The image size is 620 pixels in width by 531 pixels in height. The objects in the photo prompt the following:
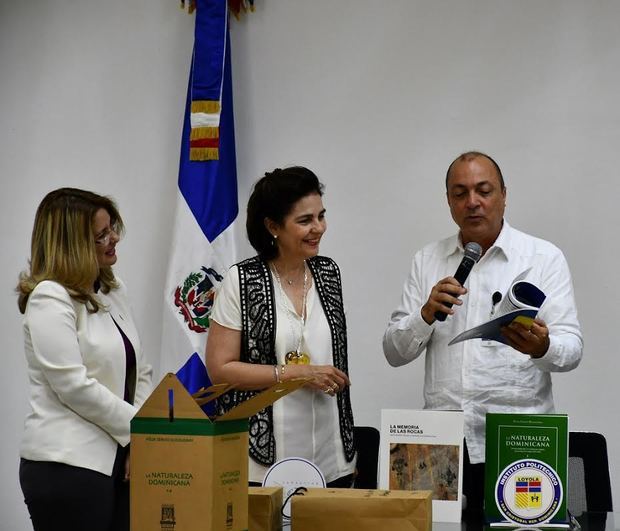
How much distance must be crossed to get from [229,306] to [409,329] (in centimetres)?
53

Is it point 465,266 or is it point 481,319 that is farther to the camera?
point 481,319

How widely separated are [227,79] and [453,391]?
1.89 meters

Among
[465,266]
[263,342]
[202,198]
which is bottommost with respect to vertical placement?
[263,342]

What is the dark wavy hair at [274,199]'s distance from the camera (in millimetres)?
2875

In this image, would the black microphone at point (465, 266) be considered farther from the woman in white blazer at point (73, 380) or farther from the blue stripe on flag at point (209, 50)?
the blue stripe on flag at point (209, 50)

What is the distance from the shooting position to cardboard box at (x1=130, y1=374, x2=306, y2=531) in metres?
1.71

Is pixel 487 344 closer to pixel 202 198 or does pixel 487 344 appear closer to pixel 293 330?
pixel 293 330

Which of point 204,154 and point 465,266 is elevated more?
point 204,154

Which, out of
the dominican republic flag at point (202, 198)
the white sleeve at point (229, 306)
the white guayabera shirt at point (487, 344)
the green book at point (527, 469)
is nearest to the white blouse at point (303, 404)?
the white sleeve at point (229, 306)

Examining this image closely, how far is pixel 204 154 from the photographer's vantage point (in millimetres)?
4078

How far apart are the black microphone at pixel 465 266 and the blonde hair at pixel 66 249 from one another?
38.2 inches

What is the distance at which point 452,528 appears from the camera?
7.08ft

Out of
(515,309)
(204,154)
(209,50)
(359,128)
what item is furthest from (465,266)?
(209,50)

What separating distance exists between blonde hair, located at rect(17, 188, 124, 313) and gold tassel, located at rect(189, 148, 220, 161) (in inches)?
52.8
